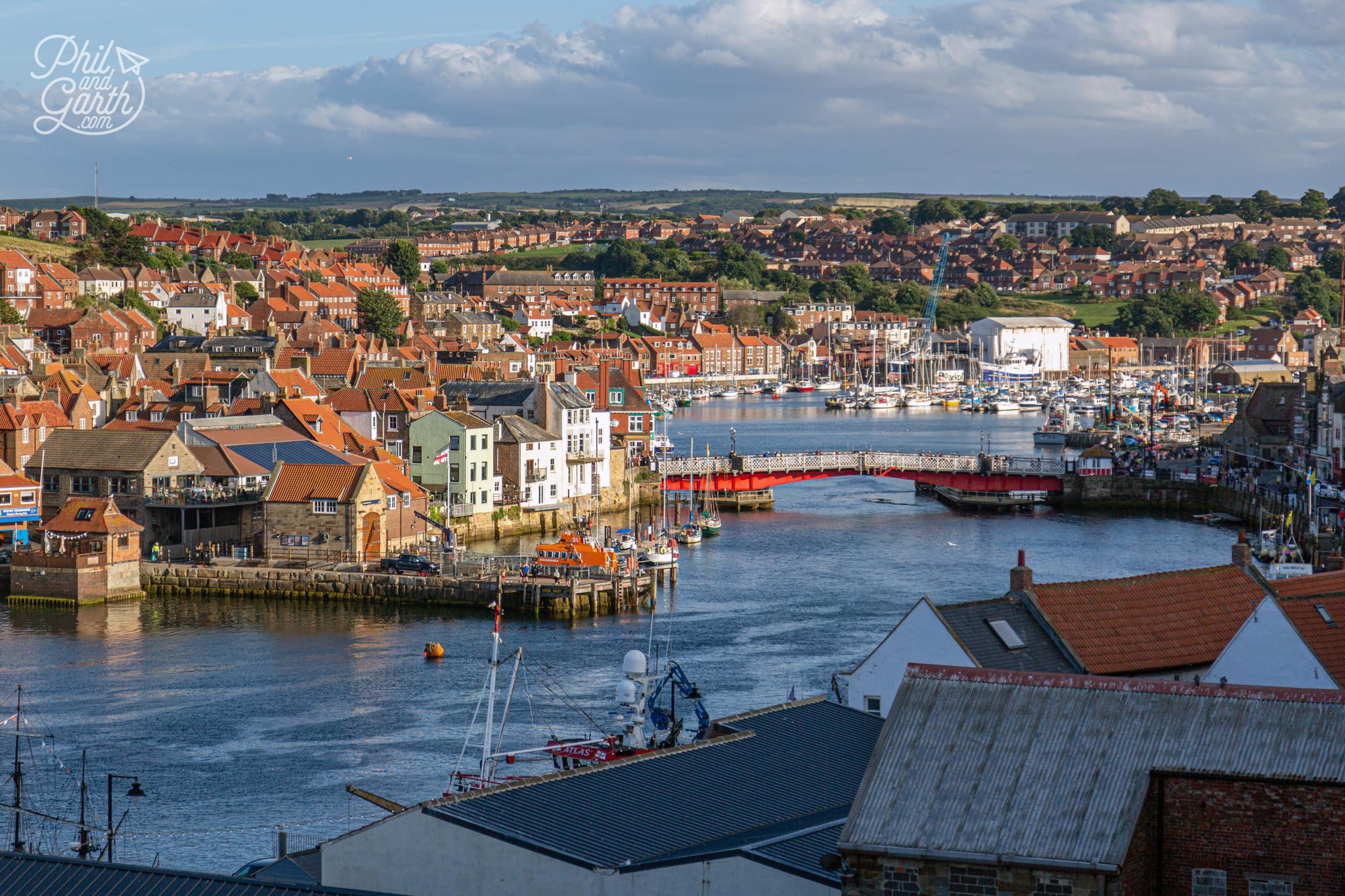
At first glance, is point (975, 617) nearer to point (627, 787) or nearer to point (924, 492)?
point (627, 787)

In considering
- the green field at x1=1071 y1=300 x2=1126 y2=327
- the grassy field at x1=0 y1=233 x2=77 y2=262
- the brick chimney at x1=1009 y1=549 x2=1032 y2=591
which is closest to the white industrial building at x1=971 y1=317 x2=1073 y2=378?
the green field at x1=1071 y1=300 x2=1126 y2=327

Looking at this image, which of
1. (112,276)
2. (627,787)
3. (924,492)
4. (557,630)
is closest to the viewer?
(627,787)

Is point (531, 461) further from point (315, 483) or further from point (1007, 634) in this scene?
point (1007, 634)

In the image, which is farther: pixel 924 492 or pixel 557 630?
pixel 924 492

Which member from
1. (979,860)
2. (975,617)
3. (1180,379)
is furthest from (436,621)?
(1180,379)

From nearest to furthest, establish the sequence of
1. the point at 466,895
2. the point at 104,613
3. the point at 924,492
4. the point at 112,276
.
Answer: the point at 466,895, the point at 104,613, the point at 924,492, the point at 112,276

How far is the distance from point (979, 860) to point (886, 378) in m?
139

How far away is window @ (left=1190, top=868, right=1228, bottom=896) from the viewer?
1407 cm

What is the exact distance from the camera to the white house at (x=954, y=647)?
22766 millimetres

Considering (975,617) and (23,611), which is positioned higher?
(975,617)

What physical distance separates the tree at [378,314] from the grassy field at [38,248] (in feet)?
60.6

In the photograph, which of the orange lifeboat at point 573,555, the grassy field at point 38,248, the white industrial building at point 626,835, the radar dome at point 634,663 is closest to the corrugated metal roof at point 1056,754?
the white industrial building at point 626,835

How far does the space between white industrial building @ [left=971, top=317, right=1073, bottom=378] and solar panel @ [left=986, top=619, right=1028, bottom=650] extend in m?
138

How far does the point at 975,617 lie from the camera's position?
23703mm
